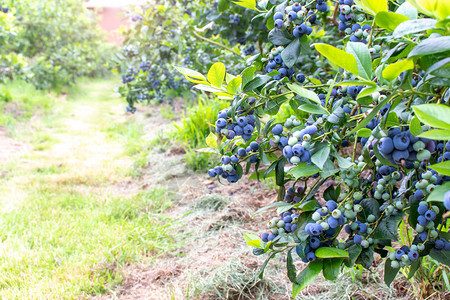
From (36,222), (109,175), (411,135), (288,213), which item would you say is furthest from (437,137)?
(109,175)

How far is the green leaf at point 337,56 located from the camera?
602 mm

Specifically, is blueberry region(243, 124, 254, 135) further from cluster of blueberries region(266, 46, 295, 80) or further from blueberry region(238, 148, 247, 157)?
cluster of blueberries region(266, 46, 295, 80)

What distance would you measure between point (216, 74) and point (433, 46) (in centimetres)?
46

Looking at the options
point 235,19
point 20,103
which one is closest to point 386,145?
point 235,19

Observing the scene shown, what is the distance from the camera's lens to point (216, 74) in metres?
0.85

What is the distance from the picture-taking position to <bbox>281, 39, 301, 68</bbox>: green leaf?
975 millimetres

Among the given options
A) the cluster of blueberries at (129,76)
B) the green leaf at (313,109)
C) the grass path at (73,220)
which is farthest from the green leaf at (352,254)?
the cluster of blueberries at (129,76)

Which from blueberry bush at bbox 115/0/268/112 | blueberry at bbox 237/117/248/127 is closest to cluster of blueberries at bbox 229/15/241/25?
blueberry bush at bbox 115/0/268/112

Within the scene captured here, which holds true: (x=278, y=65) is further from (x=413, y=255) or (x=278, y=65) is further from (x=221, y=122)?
(x=413, y=255)

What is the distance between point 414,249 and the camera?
2.60ft

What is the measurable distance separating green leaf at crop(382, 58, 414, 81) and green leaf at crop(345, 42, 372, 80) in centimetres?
4

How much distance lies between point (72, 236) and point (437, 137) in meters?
2.09

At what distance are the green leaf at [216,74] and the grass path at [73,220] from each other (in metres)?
1.25

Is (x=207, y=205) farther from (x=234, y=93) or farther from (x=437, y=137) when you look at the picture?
(x=437, y=137)
